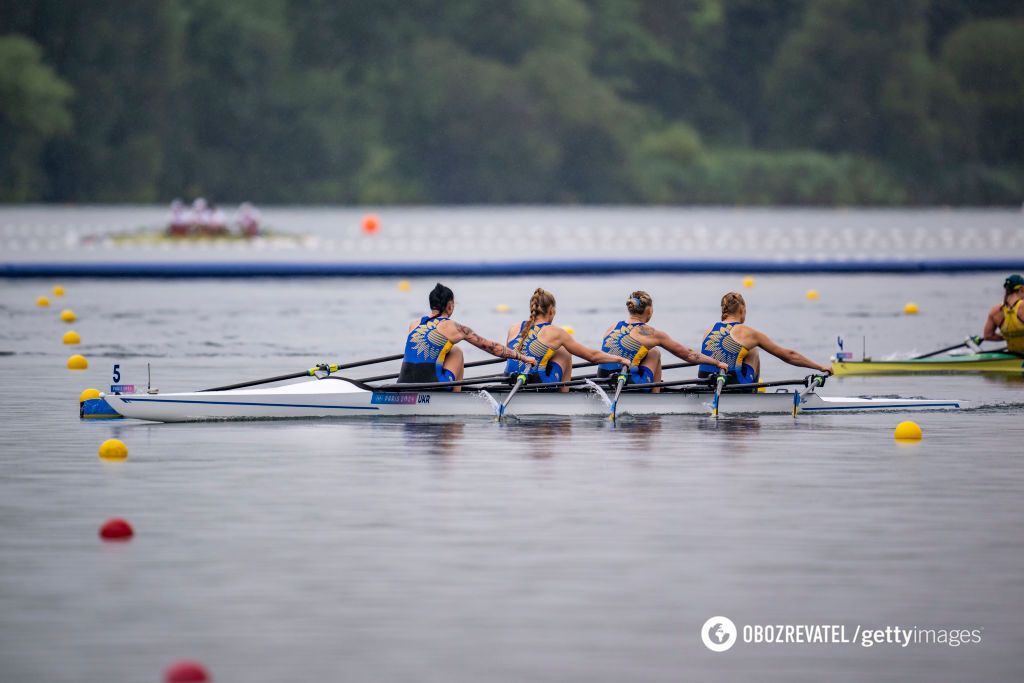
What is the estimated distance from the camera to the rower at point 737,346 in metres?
15.2

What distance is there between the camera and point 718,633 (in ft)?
26.0

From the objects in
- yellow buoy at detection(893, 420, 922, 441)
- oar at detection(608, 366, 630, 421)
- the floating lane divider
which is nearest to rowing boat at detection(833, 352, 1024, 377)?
oar at detection(608, 366, 630, 421)

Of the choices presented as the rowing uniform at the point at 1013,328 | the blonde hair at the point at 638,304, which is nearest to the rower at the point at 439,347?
the blonde hair at the point at 638,304

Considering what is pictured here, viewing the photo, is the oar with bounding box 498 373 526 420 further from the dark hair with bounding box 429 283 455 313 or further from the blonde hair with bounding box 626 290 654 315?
the blonde hair with bounding box 626 290 654 315

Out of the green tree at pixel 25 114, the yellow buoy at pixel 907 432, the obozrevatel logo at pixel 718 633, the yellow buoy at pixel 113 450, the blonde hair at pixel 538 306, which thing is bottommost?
the obozrevatel logo at pixel 718 633

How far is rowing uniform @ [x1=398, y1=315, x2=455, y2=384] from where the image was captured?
14.9 meters

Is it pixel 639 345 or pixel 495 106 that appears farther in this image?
pixel 495 106

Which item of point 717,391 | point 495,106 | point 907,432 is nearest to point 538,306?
point 717,391

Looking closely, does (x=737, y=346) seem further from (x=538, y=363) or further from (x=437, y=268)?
(x=437, y=268)

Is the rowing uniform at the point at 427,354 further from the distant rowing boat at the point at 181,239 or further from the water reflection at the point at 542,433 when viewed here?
the distant rowing boat at the point at 181,239

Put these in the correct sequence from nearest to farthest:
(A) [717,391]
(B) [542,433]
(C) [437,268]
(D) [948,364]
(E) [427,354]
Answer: (B) [542,433] → (E) [427,354] → (A) [717,391] → (D) [948,364] → (C) [437,268]

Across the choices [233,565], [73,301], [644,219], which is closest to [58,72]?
[644,219]

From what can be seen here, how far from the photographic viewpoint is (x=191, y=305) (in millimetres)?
29969

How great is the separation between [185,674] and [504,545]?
118 inches
